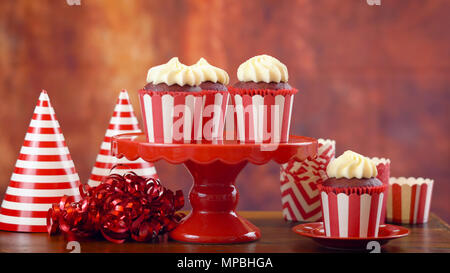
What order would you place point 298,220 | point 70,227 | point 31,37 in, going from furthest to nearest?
point 31,37 < point 298,220 < point 70,227

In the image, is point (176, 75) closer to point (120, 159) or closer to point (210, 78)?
point (210, 78)

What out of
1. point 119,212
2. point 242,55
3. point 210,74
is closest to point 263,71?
point 210,74

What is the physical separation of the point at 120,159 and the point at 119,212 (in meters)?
0.28

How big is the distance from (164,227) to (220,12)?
1291 millimetres

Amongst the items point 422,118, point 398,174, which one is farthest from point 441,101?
point 398,174

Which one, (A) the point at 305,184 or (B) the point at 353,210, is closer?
(B) the point at 353,210

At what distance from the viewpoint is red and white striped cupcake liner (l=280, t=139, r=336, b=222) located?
1.99 metres

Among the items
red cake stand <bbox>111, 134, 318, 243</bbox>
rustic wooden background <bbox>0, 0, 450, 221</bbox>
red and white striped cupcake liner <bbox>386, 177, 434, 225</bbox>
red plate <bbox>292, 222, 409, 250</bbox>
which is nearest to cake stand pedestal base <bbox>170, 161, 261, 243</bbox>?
red cake stand <bbox>111, 134, 318, 243</bbox>

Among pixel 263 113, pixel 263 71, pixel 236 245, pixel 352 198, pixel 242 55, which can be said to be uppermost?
pixel 242 55

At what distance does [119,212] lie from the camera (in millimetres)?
1717

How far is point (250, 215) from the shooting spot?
213 cm

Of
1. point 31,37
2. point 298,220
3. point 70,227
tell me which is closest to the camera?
point 70,227

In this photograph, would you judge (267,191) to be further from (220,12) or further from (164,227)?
(164,227)

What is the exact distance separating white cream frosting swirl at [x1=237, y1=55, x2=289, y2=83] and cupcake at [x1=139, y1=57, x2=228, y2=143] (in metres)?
0.07
